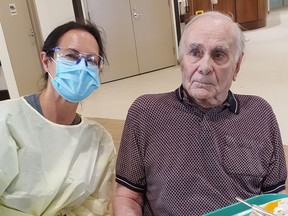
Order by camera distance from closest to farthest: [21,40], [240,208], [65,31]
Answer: [240,208] → [65,31] → [21,40]

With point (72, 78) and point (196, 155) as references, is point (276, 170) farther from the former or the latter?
point (72, 78)

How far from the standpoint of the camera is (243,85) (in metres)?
4.10

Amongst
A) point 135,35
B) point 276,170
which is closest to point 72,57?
point 276,170

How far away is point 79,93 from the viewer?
4.20 ft

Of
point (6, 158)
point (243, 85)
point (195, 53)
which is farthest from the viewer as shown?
point (243, 85)

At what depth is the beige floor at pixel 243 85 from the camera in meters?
3.58

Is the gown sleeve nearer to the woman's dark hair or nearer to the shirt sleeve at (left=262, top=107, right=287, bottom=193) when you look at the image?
the woman's dark hair

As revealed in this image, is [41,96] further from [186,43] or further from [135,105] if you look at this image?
[186,43]

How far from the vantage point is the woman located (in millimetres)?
1119

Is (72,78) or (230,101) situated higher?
(72,78)

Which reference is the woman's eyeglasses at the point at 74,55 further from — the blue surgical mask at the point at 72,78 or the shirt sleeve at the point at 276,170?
the shirt sleeve at the point at 276,170

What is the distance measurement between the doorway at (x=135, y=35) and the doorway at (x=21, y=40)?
848mm

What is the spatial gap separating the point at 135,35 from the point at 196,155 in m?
4.26

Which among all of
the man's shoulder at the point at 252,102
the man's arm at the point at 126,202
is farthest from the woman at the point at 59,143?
the man's shoulder at the point at 252,102
